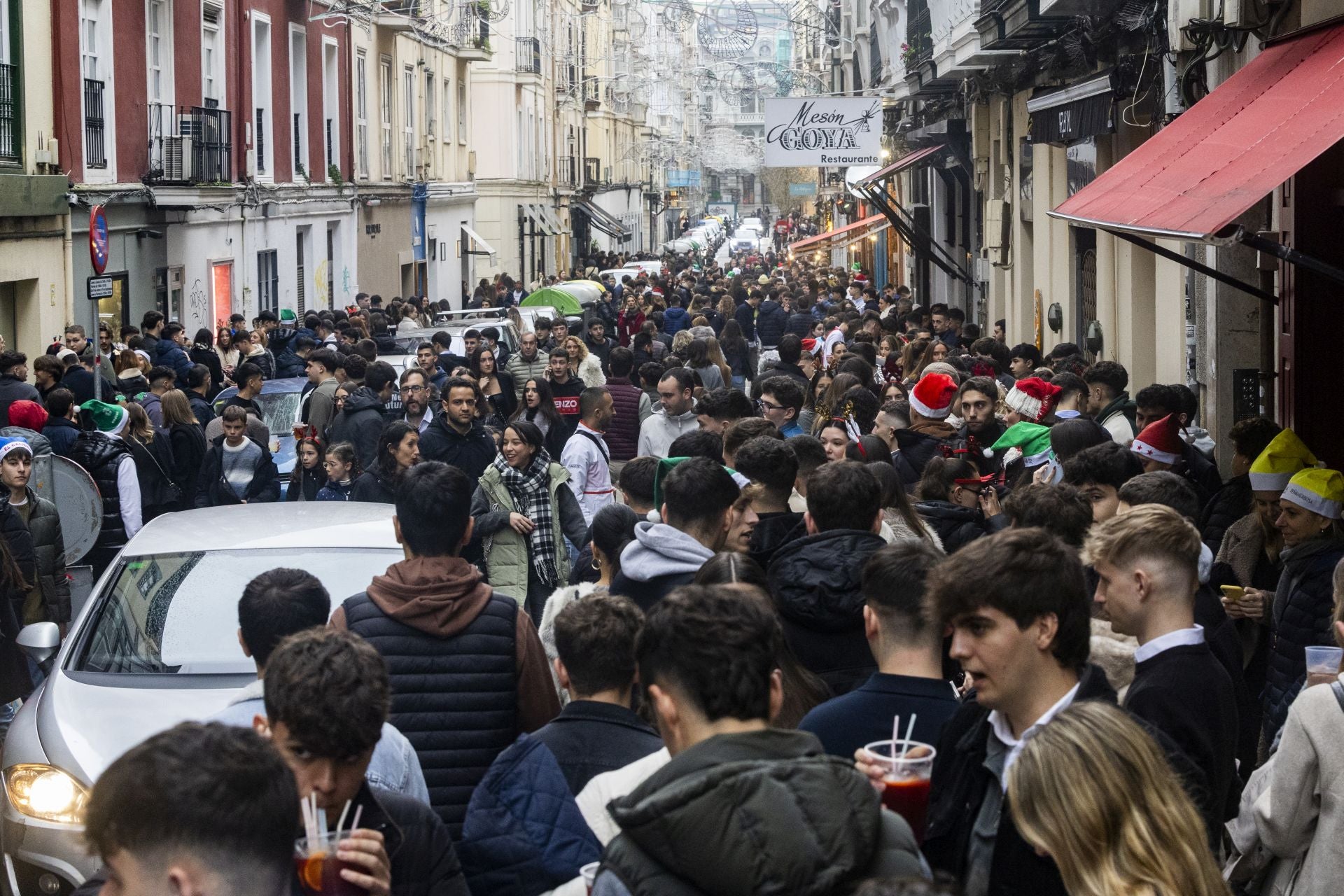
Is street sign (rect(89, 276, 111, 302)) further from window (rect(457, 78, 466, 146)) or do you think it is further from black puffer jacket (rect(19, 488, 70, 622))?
window (rect(457, 78, 466, 146))

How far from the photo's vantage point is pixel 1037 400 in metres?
10.0

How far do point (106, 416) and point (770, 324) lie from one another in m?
15.3

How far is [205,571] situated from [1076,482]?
11.8ft

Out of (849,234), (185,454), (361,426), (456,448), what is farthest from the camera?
(849,234)

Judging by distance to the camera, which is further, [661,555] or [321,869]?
[661,555]

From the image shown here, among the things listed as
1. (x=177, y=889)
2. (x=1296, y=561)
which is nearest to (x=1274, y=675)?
(x=1296, y=561)

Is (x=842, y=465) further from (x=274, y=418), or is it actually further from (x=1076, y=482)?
(x=274, y=418)

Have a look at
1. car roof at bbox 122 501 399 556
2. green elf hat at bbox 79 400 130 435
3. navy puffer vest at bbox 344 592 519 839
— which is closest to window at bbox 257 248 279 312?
green elf hat at bbox 79 400 130 435

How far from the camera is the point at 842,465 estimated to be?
19.1ft

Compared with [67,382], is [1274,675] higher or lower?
lower

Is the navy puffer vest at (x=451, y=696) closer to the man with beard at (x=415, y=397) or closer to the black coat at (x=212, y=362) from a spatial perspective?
the man with beard at (x=415, y=397)

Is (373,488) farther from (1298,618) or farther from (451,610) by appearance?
(1298,618)

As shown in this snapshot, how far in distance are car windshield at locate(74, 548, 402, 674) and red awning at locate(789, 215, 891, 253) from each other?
32.2 metres

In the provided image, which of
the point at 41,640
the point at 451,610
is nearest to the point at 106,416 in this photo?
the point at 41,640
